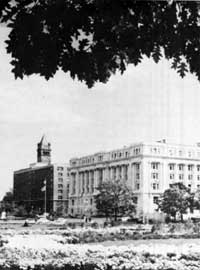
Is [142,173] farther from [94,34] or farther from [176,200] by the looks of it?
[176,200]

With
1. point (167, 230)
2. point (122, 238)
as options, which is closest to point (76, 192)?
point (167, 230)

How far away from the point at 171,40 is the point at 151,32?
0.21 m

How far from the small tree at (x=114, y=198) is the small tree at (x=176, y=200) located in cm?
821

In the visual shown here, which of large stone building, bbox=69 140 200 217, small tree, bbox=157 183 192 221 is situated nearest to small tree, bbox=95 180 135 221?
large stone building, bbox=69 140 200 217

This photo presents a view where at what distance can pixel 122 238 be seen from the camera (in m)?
12.5

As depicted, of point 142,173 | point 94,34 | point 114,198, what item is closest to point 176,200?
point 114,198

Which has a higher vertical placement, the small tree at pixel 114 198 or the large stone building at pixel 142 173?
the large stone building at pixel 142 173

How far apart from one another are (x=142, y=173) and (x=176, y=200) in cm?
1294

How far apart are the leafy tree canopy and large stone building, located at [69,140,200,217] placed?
24.1 ft

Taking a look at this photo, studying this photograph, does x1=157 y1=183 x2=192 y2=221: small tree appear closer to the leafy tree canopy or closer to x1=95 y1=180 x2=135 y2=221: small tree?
x1=95 y1=180 x2=135 y2=221: small tree

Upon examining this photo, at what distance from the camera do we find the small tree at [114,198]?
11734mm

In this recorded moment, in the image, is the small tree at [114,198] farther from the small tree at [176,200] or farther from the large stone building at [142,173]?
the small tree at [176,200]

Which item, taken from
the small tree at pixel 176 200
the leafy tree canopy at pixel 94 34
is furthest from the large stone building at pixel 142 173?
the leafy tree canopy at pixel 94 34

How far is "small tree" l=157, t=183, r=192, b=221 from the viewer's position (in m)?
24.7
